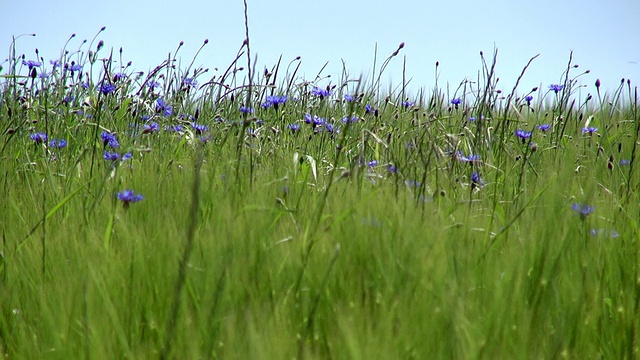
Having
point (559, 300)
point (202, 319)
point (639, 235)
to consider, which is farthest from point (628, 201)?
point (202, 319)

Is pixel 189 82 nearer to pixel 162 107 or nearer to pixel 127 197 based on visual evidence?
pixel 162 107

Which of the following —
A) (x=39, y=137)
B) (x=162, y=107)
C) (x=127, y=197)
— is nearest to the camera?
(x=127, y=197)

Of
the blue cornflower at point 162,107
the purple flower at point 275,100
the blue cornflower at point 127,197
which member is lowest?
the blue cornflower at point 127,197

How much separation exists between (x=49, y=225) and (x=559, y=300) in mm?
1288

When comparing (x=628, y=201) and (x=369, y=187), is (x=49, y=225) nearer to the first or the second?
(x=369, y=187)

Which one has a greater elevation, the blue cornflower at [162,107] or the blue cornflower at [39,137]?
the blue cornflower at [162,107]

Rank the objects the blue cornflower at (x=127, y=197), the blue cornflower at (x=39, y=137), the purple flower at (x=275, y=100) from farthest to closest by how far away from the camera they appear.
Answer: the purple flower at (x=275, y=100)
the blue cornflower at (x=39, y=137)
the blue cornflower at (x=127, y=197)

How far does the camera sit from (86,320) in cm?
102

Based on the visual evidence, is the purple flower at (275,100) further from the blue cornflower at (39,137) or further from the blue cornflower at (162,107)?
the blue cornflower at (39,137)

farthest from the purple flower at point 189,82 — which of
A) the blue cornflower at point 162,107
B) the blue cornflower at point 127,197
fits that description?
the blue cornflower at point 127,197

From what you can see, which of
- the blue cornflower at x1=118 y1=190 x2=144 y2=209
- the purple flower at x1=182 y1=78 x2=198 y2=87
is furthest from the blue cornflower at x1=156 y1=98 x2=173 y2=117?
the blue cornflower at x1=118 y1=190 x2=144 y2=209

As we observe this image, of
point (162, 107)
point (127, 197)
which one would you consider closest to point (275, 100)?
point (162, 107)

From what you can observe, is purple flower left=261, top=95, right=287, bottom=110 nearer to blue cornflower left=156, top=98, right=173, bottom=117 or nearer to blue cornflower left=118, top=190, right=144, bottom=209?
blue cornflower left=156, top=98, right=173, bottom=117

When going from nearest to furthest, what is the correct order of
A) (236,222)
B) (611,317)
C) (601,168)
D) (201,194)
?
(236,222) → (611,317) → (201,194) → (601,168)
